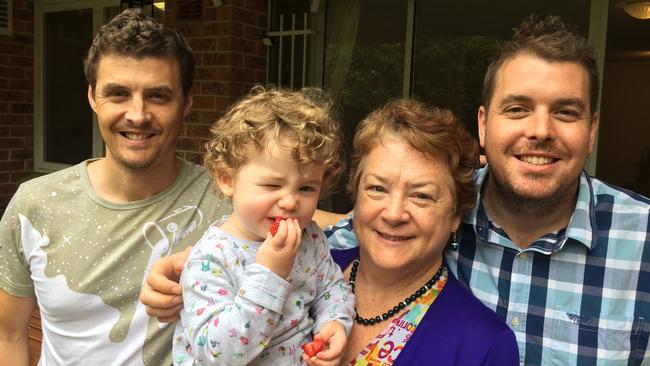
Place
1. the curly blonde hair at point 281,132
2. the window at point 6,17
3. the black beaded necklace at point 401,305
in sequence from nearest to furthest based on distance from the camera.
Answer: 1. the curly blonde hair at point 281,132
2. the black beaded necklace at point 401,305
3. the window at point 6,17

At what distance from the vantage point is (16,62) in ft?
18.6

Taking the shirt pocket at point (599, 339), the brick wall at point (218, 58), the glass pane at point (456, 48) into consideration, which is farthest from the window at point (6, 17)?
the shirt pocket at point (599, 339)

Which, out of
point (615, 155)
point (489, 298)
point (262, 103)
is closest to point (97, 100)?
point (262, 103)

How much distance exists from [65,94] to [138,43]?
15.1ft

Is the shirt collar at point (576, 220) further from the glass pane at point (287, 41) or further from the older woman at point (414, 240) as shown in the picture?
the glass pane at point (287, 41)

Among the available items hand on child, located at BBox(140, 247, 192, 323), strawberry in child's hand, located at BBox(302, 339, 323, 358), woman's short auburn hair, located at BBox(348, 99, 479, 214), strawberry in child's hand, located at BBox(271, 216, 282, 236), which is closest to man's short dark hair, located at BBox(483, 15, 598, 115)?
woman's short auburn hair, located at BBox(348, 99, 479, 214)

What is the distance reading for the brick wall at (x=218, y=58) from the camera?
13.8ft

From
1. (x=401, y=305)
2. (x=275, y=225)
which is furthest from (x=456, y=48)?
(x=275, y=225)

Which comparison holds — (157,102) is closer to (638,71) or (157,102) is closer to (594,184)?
(594,184)

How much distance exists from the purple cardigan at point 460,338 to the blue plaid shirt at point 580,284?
0.45 feet

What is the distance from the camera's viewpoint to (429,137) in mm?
1561

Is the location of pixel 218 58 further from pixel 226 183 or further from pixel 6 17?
pixel 226 183

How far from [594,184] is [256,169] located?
1056 mm

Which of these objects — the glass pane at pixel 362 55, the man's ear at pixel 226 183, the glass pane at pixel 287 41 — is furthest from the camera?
the glass pane at pixel 362 55
